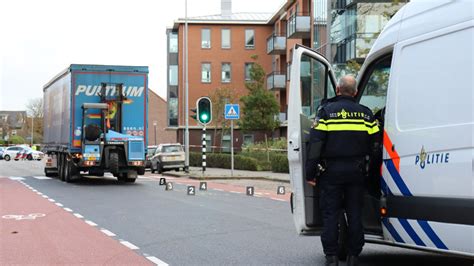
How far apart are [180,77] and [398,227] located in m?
52.4

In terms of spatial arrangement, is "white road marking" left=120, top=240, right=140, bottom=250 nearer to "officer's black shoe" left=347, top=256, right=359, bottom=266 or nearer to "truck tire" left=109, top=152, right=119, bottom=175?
"officer's black shoe" left=347, top=256, right=359, bottom=266

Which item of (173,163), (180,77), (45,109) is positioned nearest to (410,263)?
(45,109)

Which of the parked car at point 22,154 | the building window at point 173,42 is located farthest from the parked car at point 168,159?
the parked car at point 22,154

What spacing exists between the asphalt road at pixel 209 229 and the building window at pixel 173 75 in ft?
137

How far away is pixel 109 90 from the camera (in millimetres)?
20656

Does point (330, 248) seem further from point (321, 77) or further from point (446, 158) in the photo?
point (321, 77)

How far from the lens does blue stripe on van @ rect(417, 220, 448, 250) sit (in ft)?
17.1

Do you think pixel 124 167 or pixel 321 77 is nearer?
pixel 321 77

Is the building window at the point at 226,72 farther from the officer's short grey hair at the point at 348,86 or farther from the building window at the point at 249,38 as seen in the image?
the officer's short grey hair at the point at 348,86

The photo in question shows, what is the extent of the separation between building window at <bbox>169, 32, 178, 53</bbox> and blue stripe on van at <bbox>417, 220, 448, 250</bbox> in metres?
55.4

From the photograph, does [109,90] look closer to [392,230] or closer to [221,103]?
[392,230]

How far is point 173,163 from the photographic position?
104ft

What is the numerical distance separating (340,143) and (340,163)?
19 cm

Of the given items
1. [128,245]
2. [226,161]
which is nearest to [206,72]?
[226,161]
